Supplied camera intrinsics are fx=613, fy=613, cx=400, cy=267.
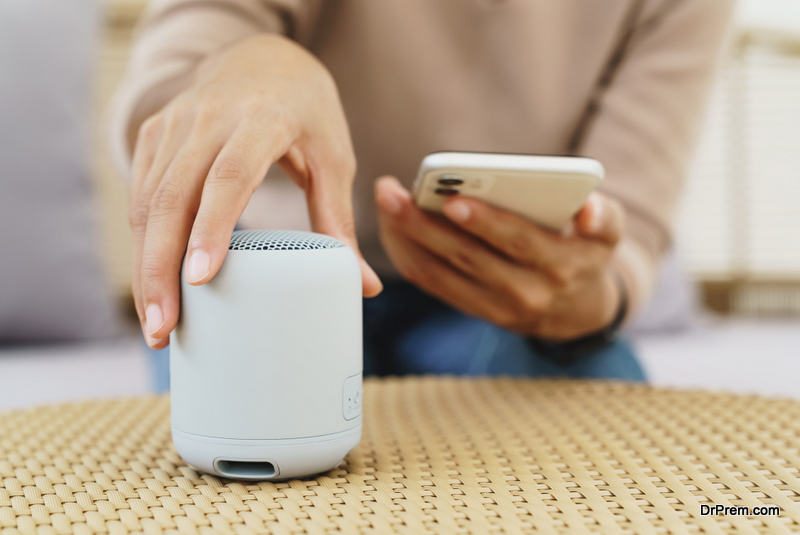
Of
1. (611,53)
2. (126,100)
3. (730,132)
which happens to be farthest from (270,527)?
(730,132)

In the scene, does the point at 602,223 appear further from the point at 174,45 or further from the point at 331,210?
the point at 174,45

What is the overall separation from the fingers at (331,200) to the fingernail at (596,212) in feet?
0.93

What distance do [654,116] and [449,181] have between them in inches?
22.4

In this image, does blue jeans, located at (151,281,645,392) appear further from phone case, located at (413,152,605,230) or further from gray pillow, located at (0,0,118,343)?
gray pillow, located at (0,0,118,343)

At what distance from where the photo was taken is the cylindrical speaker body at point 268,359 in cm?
37

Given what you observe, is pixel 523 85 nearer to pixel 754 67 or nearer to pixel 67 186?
pixel 67 186

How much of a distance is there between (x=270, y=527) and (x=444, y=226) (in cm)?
40

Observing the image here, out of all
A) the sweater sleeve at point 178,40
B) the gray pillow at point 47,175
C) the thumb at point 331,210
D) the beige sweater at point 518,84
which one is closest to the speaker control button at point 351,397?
the thumb at point 331,210

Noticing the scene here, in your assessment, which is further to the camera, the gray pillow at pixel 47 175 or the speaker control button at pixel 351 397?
the gray pillow at pixel 47 175

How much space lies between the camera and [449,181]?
1.78ft

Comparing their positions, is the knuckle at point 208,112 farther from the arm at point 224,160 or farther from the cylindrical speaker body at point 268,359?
the cylindrical speaker body at point 268,359

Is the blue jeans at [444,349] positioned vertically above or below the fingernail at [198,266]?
below

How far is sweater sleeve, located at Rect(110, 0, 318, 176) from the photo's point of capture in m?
0.73

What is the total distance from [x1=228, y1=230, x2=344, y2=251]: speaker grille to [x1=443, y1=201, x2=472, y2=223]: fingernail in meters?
0.21
